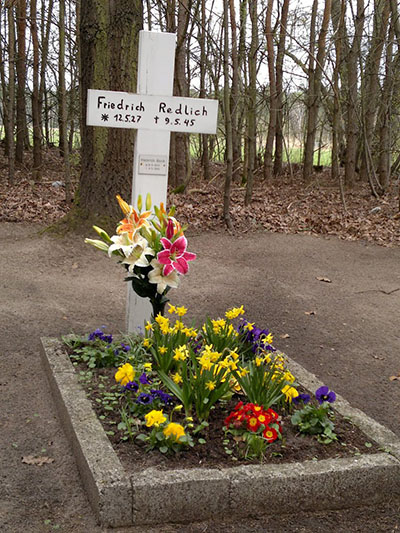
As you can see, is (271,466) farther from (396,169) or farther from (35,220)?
(396,169)

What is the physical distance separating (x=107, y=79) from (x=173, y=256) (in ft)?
16.5

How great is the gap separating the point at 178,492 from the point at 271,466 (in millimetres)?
492

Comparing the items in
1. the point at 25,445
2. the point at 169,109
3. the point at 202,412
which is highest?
the point at 169,109

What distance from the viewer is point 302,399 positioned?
368 centimetres

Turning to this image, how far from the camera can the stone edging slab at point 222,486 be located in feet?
9.12

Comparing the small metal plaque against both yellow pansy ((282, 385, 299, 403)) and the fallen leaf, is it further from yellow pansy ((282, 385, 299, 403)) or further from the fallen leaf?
the fallen leaf

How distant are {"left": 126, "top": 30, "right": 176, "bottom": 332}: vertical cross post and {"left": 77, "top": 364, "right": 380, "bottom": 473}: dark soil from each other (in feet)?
4.36

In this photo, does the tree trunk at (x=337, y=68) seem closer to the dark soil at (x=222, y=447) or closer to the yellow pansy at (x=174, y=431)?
the dark soil at (x=222, y=447)

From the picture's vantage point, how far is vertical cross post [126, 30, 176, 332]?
4.73 m

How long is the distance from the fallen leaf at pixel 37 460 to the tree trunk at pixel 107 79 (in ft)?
18.3

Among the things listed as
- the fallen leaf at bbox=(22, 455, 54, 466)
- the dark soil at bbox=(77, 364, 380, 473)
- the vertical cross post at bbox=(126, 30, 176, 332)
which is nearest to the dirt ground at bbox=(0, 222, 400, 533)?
the fallen leaf at bbox=(22, 455, 54, 466)

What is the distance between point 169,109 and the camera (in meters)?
4.76

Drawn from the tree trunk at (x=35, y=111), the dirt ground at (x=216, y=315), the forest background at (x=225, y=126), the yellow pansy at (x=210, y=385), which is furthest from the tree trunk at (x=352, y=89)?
the yellow pansy at (x=210, y=385)

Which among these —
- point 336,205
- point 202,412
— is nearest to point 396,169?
point 336,205
